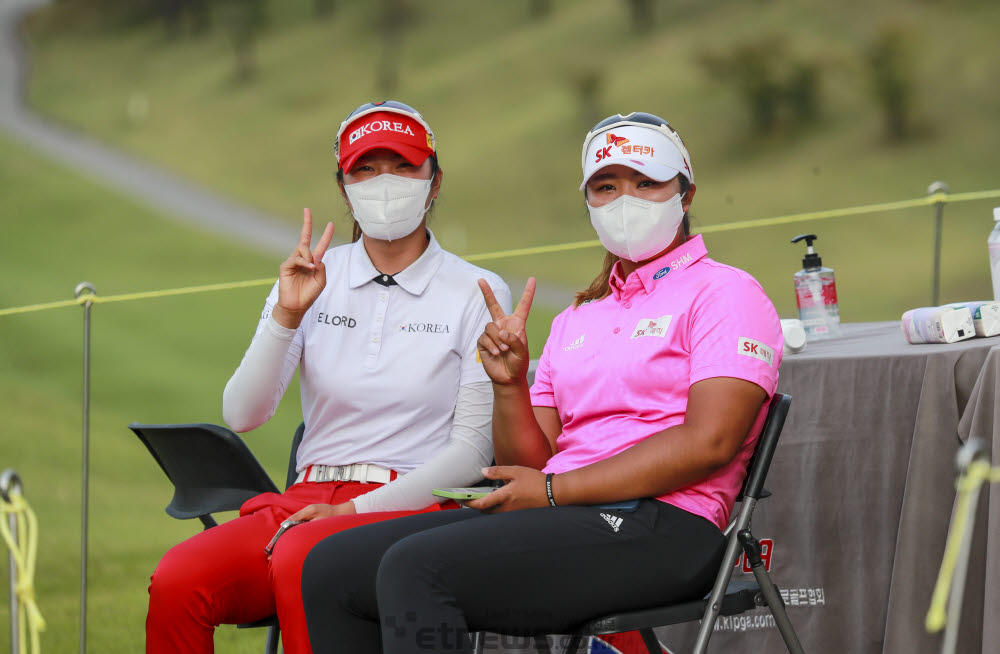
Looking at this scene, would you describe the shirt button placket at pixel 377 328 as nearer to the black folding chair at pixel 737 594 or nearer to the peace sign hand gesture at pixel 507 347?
the peace sign hand gesture at pixel 507 347

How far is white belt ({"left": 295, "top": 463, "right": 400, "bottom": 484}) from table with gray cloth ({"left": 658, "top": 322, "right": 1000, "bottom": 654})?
749 mm

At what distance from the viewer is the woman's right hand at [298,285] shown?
1792 mm

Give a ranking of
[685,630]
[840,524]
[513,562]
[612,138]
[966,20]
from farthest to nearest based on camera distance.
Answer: [966,20] < [685,630] < [840,524] < [612,138] < [513,562]

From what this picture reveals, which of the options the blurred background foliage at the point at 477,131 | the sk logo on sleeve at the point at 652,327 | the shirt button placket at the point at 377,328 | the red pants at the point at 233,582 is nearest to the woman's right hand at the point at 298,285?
the shirt button placket at the point at 377,328

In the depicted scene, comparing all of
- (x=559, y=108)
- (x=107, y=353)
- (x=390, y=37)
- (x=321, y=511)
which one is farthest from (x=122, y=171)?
(x=321, y=511)

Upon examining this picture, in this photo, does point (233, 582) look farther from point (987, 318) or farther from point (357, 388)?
point (987, 318)

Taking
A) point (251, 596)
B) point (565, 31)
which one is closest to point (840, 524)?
point (251, 596)

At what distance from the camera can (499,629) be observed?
1.43 meters

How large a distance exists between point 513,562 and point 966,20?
1300 cm

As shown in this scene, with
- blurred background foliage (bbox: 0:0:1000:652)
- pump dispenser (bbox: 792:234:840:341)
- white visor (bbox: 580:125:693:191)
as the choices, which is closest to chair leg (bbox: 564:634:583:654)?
white visor (bbox: 580:125:693:191)

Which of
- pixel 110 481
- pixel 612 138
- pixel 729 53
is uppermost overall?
pixel 729 53

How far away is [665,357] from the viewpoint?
5.19 feet

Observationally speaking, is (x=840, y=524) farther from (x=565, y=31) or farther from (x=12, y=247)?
(x=12, y=247)

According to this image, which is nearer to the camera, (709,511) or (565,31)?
(709,511)
